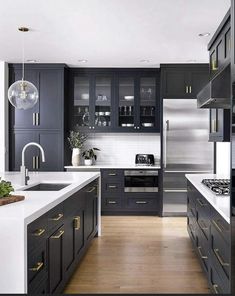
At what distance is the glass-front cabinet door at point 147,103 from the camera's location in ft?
21.3

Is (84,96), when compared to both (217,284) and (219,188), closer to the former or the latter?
(219,188)

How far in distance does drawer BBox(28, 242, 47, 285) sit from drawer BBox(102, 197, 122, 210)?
3.94 m

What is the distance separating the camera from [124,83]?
6.52 metres

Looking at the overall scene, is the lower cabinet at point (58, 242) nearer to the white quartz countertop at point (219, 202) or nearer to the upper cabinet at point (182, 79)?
the white quartz countertop at point (219, 202)

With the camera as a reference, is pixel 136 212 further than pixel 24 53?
Yes

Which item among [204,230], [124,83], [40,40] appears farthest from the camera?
[124,83]

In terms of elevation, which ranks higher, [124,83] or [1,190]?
[124,83]

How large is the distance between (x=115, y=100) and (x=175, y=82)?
1091 millimetres

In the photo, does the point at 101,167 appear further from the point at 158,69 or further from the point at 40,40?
the point at 40,40

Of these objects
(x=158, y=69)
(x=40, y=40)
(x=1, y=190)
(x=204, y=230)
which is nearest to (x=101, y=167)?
(x=158, y=69)

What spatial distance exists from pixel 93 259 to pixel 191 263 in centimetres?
106

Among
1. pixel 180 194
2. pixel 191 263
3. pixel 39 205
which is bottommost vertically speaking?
pixel 191 263

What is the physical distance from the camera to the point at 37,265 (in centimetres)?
222

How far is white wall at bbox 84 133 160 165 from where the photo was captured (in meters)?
6.84
